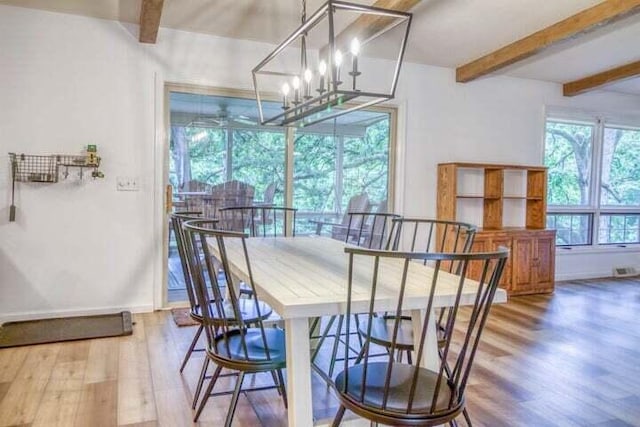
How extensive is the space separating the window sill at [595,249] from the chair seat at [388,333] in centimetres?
414

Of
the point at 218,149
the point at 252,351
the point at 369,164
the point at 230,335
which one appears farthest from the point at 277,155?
the point at 252,351

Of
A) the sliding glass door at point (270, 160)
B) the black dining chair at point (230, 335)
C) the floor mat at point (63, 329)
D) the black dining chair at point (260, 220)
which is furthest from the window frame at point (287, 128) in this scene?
the black dining chair at point (230, 335)

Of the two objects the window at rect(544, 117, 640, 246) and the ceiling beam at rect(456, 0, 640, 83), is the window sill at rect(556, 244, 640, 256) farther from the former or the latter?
the ceiling beam at rect(456, 0, 640, 83)

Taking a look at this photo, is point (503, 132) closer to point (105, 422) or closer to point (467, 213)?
point (467, 213)

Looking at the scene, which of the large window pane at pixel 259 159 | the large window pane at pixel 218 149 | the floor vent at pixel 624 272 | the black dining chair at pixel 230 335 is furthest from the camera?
the floor vent at pixel 624 272

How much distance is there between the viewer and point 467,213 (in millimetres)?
5246

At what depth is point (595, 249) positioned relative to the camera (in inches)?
234

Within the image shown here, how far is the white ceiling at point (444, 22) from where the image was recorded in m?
3.39

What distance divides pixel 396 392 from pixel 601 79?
502cm

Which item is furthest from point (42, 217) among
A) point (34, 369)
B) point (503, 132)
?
point (503, 132)

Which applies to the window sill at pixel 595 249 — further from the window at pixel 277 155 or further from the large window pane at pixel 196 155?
the large window pane at pixel 196 155

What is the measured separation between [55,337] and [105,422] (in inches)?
55.8

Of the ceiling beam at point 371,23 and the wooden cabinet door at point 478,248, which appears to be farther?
the wooden cabinet door at point 478,248

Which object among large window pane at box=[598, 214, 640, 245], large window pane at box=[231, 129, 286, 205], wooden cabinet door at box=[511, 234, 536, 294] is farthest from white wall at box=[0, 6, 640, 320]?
large window pane at box=[598, 214, 640, 245]
